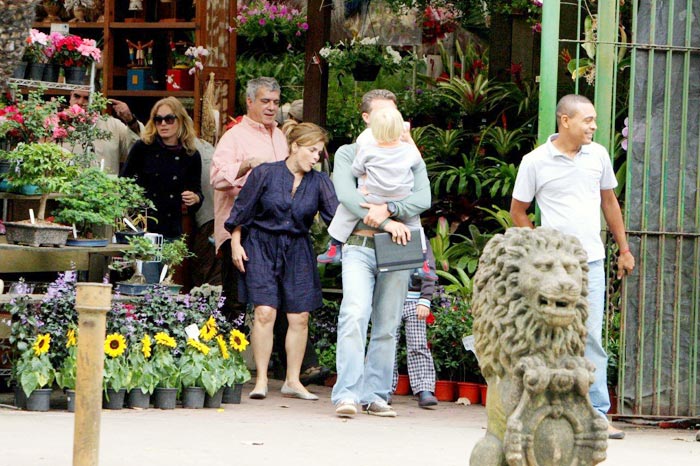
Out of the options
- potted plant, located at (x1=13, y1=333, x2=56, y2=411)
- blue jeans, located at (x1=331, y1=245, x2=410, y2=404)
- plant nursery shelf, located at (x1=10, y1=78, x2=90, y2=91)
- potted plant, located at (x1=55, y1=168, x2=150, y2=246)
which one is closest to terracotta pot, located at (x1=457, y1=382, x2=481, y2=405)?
blue jeans, located at (x1=331, y1=245, x2=410, y2=404)

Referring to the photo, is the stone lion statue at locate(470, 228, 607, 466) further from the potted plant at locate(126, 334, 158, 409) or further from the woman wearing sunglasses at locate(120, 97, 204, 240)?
the woman wearing sunglasses at locate(120, 97, 204, 240)

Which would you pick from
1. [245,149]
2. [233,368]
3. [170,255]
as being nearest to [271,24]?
[245,149]

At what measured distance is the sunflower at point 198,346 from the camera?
354 inches

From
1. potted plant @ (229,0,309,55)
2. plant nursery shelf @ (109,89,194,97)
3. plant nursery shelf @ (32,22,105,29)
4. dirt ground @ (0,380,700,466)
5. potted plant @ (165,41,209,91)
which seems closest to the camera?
dirt ground @ (0,380,700,466)

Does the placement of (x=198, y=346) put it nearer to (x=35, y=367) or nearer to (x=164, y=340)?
(x=164, y=340)

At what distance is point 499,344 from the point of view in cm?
555

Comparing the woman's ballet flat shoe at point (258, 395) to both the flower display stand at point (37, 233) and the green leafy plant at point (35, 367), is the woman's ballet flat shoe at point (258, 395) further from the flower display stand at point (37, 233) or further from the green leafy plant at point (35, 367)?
the flower display stand at point (37, 233)

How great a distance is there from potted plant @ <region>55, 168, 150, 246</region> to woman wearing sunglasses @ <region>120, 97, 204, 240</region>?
1.42 meters

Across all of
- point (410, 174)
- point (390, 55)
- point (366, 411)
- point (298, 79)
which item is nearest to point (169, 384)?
point (366, 411)

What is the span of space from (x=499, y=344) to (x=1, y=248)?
175 inches

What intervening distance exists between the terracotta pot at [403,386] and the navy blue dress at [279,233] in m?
1.02

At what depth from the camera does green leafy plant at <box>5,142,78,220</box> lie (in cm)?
882

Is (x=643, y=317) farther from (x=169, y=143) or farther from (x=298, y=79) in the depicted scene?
(x=298, y=79)

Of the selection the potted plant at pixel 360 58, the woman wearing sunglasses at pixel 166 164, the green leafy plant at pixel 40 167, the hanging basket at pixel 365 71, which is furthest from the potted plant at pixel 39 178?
the hanging basket at pixel 365 71
